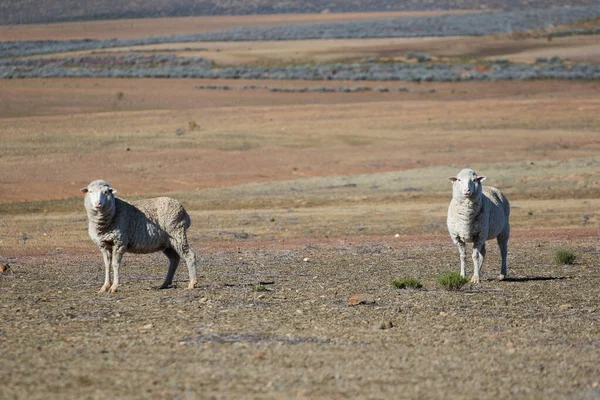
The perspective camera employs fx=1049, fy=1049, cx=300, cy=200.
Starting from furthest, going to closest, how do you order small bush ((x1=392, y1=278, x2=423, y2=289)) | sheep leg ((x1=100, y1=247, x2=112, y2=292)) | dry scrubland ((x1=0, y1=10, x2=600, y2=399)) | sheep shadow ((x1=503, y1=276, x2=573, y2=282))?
1. sheep shadow ((x1=503, y1=276, x2=573, y2=282))
2. small bush ((x1=392, y1=278, x2=423, y2=289))
3. sheep leg ((x1=100, y1=247, x2=112, y2=292))
4. dry scrubland ((x1=0, y1=10, x2=600, y2=399))

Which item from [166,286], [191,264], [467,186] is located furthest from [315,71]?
[191,264]

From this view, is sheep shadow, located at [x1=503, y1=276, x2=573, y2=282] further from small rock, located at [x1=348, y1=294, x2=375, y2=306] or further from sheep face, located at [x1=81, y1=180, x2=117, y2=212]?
sheep face, located at [x1=81, y1=180, x2=117, y2=212]

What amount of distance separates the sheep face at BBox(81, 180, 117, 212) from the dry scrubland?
1.21 metres

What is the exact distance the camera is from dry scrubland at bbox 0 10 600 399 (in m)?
9.66

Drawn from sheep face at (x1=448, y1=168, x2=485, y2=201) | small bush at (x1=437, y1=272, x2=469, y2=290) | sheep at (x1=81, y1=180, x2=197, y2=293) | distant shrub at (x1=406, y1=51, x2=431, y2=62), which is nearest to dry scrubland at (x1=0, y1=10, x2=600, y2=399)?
small bush at (x1=437, y1=272, x2=469, y2=290)

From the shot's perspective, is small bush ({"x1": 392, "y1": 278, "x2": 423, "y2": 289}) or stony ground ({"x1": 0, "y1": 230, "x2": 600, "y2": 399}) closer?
stony ground ({"x1": 0, "y1": 230, "x2": 600, "y2": 399})

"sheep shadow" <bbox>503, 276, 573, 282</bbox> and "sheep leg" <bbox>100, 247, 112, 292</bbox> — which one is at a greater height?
"sheep leg" <bbox>100, 247, 112, 292</bbox>

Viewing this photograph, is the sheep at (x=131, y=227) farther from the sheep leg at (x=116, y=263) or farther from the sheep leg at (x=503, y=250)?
the sheep leg at (x=503, y=250)

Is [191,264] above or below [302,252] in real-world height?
above

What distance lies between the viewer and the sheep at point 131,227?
14344 millimetres

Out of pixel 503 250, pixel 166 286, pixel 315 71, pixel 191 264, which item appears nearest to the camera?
pixel 191 264

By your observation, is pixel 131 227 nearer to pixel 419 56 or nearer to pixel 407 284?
pixel 407 284

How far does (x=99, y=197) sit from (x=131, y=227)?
75cm

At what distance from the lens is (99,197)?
46.0 ft
